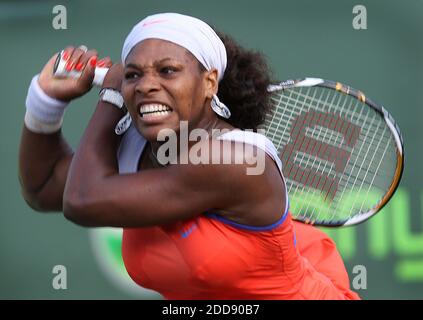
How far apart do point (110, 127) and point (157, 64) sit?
11.3 inches

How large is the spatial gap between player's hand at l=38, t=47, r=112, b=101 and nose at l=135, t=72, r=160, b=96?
11.1 inches

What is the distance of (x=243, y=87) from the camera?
2773 millimetres

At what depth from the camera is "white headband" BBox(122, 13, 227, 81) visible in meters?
2.55

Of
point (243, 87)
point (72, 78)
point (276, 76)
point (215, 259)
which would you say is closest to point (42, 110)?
point (72, 78)

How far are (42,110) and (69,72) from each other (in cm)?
17

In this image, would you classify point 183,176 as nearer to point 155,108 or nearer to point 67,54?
point 155,108

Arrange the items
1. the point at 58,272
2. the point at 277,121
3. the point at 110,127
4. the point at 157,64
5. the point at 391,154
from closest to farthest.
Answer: the point at 157,64, the point at 110,127, the point at 277,121, the point at 391,154, the point at 58,272

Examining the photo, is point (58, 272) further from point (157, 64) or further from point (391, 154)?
point (157, 64)

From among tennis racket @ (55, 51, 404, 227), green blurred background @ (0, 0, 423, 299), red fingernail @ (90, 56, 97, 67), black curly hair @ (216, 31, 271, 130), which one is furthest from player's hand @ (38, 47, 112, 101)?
green blurred background @ (0, 0, 423, 299)

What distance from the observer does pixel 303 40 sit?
505 cm

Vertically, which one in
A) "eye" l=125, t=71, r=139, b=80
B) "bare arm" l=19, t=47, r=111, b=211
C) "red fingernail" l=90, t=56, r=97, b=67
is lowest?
"bare arm" l=19, t=47, r=111, b=211

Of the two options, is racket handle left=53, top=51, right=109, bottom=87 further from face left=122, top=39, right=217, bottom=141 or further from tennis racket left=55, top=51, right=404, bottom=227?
tennis racket left=55, top=51, right=404, bottom=227
